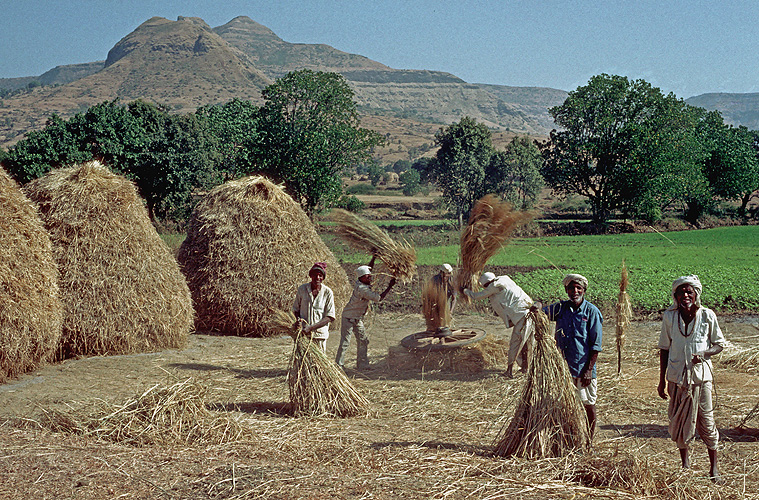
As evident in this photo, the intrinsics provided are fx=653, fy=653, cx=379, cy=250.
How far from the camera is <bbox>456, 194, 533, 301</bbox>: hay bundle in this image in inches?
350

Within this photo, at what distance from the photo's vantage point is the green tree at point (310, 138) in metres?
31.9

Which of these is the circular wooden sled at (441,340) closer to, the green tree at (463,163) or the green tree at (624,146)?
the green tree at (624,146)

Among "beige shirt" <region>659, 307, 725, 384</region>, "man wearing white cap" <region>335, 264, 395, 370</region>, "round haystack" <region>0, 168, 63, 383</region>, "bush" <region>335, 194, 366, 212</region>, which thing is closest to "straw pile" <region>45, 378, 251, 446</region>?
"round haystack" <region>0, 168, 63, 383</region>

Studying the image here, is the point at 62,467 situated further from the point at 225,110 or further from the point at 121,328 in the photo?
the point at 225,110

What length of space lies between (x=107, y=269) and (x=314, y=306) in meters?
3.66

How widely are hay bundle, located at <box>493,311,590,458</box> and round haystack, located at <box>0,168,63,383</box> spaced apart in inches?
239

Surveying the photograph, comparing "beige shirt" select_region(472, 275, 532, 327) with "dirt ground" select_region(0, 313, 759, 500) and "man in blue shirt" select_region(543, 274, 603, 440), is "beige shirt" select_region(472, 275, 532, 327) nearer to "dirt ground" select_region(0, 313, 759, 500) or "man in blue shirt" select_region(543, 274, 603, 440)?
"dirt ground" select_region(0, 313, 759, 500)

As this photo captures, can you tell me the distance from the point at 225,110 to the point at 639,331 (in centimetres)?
3016

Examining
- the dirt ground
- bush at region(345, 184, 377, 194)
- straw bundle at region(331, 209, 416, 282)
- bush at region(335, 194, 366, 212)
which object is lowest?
the dirt ground

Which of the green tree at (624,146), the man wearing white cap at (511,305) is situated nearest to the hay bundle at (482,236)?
the man wearing white cap at (511,305)

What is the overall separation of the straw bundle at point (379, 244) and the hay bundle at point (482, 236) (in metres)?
0.73

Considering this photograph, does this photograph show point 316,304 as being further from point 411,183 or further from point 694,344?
point 411,183

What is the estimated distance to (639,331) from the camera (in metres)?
11.8

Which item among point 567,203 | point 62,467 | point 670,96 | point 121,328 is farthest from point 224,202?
point 567,203
